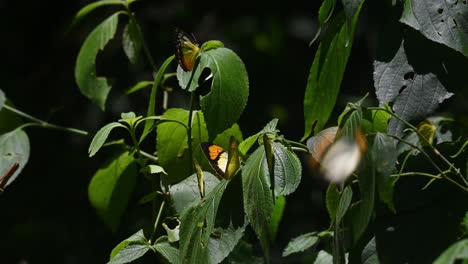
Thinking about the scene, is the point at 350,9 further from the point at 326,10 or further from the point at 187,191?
the point at 187,191

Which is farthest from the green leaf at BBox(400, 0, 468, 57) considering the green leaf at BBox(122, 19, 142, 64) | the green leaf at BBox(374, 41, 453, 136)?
the green leaf at BBox(122, 19, 142, 64)

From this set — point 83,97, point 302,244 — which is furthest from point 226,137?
point 83,97

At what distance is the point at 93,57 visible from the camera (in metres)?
1.53

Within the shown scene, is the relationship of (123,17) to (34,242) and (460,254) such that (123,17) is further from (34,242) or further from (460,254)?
(460,254)

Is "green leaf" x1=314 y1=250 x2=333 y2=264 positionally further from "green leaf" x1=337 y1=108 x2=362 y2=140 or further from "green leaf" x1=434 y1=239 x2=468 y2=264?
"green leaf" x1=434 y1=239 x2=468 y2=264

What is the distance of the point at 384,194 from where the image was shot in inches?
35.1

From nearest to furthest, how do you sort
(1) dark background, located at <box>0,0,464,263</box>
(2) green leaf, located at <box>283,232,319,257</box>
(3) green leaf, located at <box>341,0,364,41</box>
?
(3) green leaf, located at <box>341,0,364,41</box>
(2) green leaf, located at <box>283,232,319,257</box>
(1) dark background, located at <box>0,0,464,263</box>

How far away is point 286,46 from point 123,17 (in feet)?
2.10

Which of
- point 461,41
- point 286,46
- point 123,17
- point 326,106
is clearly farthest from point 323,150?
point 286,46

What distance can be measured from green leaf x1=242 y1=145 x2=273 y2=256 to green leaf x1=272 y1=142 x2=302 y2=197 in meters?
0.02

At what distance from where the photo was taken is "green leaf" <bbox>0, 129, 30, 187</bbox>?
1479 mm

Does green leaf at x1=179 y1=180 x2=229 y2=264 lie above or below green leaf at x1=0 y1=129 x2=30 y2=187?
above

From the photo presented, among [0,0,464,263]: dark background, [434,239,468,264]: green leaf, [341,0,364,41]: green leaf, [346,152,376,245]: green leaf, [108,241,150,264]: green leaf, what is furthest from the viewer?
[0,0,464,263]: dark background

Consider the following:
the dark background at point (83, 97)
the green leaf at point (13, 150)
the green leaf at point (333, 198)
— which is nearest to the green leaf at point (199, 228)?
the green leaf at point (333, 198)
